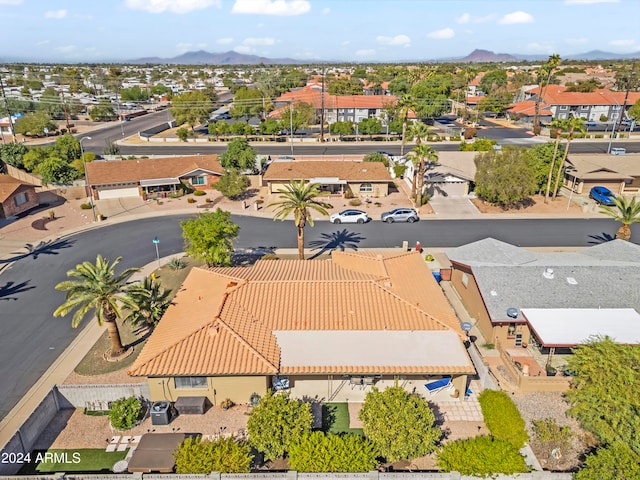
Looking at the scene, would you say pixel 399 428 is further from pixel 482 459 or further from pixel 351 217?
pixel 351 217

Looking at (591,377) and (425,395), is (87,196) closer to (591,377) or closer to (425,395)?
(425,395)

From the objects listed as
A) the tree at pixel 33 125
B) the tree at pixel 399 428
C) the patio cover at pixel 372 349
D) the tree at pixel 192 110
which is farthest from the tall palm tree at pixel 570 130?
the tree at pixel 33 125

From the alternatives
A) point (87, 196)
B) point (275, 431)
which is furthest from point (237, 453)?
point (87, 196)

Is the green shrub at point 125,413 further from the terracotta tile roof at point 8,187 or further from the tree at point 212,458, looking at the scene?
the terracotta tile roof at point 8,187

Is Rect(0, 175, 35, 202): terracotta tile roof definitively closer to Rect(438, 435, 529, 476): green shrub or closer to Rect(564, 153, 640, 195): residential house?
Rect(438, 435, 529, 476): green shrub

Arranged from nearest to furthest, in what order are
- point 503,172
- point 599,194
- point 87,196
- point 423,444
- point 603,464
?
point 603,464 < point 423,444 < point 503,172 < point 599,194 < point 87,196

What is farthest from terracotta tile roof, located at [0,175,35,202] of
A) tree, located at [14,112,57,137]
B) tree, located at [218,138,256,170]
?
tree, located at [14,112,57,137]

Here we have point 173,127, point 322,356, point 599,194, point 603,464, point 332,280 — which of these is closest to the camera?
point 603,464
